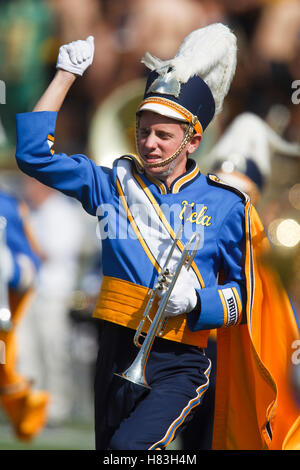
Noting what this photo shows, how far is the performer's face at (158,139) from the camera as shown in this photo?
14.3 feet

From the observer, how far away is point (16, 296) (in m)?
7.27

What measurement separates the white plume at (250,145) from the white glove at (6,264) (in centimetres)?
158

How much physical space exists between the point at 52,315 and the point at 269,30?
3.52 m

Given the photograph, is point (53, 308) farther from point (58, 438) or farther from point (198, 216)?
point (198, 216)

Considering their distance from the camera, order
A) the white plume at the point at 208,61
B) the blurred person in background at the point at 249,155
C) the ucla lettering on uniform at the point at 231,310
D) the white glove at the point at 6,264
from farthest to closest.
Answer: the white glove at the point at 6,264, the blurred person in background at the point at 249,155, the white plume at the point at 208,61, the ucla lettering on uniform at the point at 231,310

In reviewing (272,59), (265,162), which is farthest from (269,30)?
(265,162)

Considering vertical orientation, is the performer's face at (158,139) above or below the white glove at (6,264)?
above

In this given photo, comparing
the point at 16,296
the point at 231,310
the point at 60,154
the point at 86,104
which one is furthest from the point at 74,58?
the point at 86,104

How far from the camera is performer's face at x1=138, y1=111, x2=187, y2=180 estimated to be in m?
4.36

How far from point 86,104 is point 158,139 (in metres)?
6.74

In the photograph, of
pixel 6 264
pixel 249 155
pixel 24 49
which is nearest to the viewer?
pixel 249 155

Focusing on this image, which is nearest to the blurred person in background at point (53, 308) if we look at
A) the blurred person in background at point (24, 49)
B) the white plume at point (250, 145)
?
the blurred person in background at point (24, 49)

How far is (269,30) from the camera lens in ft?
32.4

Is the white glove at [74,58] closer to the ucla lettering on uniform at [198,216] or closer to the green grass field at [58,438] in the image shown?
the ucla lettering on uniform at [198,216]
